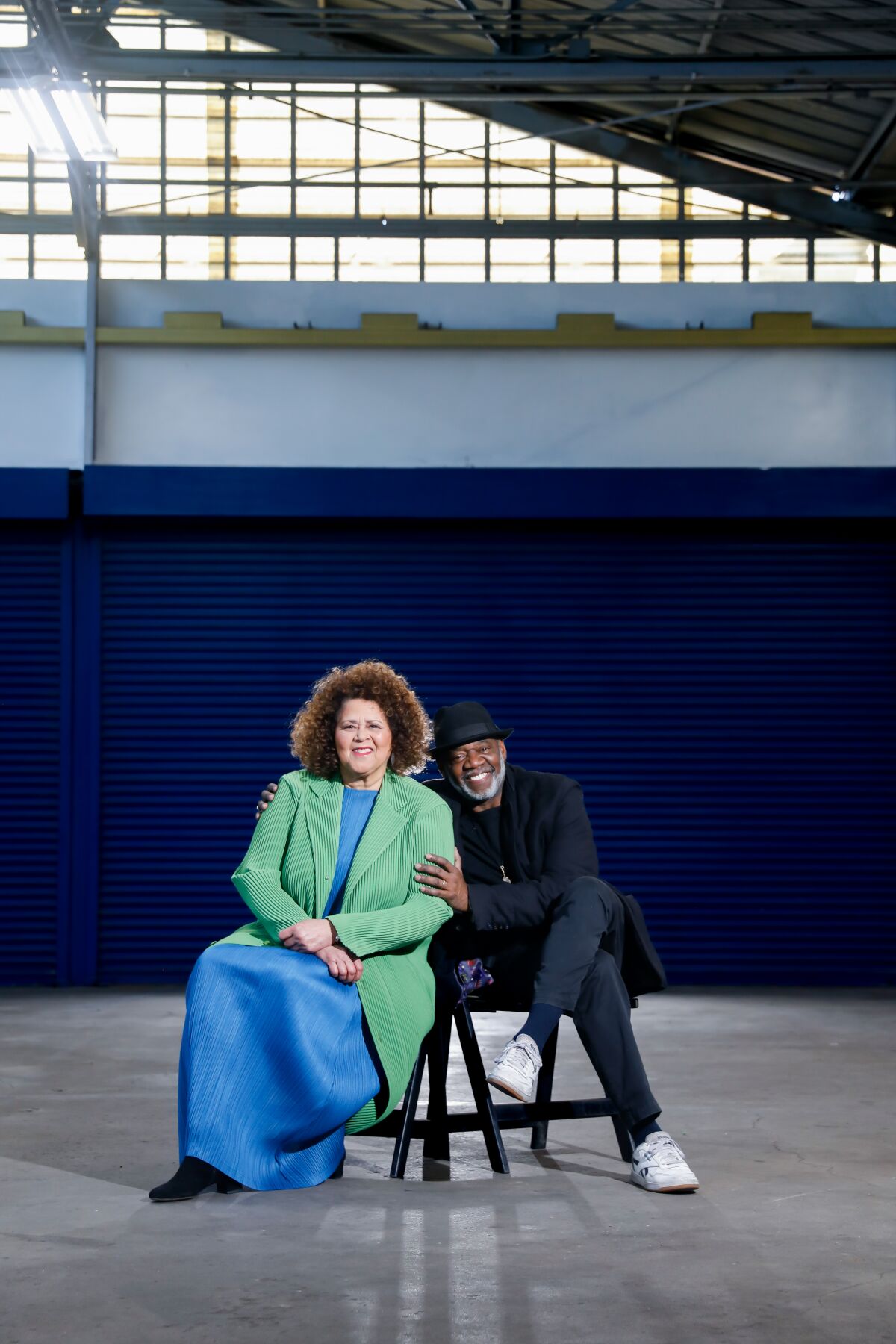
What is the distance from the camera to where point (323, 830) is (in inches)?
176

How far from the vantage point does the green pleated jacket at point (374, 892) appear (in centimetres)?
422

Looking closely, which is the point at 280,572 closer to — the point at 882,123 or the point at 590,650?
the point at 590,650

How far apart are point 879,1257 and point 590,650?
6457 mm

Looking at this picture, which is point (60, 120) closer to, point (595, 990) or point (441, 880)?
point (441, 880)

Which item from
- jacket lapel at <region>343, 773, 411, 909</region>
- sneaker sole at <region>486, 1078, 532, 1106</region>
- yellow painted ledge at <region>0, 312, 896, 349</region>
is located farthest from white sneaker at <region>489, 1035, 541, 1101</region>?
yellow painted ledge at <region>0, 312, 896, 349</region>

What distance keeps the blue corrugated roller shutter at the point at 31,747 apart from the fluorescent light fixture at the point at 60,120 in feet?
8.26

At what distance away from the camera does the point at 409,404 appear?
9922mm

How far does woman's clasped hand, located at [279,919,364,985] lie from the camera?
409cm

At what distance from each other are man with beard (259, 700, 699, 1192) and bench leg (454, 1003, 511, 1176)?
13cm

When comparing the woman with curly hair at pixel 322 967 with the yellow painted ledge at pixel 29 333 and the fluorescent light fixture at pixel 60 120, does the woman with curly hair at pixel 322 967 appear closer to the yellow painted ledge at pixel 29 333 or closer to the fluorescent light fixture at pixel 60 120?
the fluorescent light fixture at pixel 60 120

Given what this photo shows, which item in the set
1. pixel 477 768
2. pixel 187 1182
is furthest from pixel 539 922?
pixel 187 1182

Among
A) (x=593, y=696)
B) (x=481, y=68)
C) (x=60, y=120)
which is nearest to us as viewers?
(x=60, y=120)

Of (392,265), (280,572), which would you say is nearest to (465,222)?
(392,265)

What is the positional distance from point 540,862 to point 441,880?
469 mm
